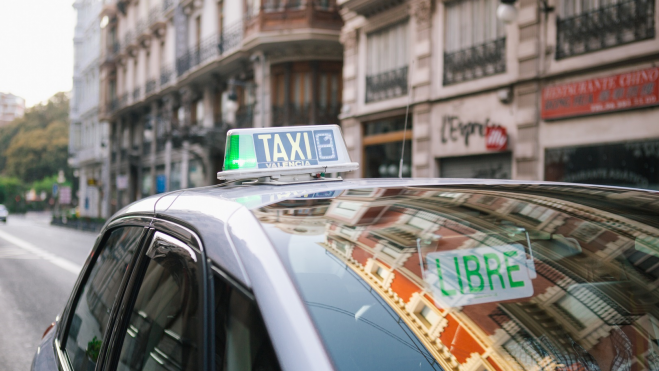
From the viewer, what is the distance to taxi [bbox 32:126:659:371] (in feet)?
3.63

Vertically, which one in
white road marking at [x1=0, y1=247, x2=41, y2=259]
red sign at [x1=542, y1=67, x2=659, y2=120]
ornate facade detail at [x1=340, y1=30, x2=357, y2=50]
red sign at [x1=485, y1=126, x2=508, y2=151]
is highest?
ornate facade detail at [x1=340, y1=30, x2=357, y2=50]

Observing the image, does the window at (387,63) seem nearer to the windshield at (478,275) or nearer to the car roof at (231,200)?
the car roof at (231,200)

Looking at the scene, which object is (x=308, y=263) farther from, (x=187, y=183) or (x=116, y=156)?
(x=116, y=156)

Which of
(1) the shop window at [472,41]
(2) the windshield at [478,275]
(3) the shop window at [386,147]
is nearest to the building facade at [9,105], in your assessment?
(3) the shop window at [386,147]

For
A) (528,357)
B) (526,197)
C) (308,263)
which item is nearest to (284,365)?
(308,263)

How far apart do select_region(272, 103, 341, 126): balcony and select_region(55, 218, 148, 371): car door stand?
19.0 metres

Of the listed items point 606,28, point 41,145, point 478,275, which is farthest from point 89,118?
point 478,275

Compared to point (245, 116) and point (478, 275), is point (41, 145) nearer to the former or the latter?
point (245, 116)

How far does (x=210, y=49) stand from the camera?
25.6 meters

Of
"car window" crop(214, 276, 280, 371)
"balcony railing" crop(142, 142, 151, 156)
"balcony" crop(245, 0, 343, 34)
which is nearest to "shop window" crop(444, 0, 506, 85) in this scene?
"balcony" crop(245, 0, 343, 34)

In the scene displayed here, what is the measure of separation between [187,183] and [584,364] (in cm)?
2806

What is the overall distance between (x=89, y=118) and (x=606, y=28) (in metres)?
45.4

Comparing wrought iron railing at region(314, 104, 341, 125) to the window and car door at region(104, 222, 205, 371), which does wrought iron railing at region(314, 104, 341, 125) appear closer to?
the window

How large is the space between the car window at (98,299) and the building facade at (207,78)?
60.6 feet
